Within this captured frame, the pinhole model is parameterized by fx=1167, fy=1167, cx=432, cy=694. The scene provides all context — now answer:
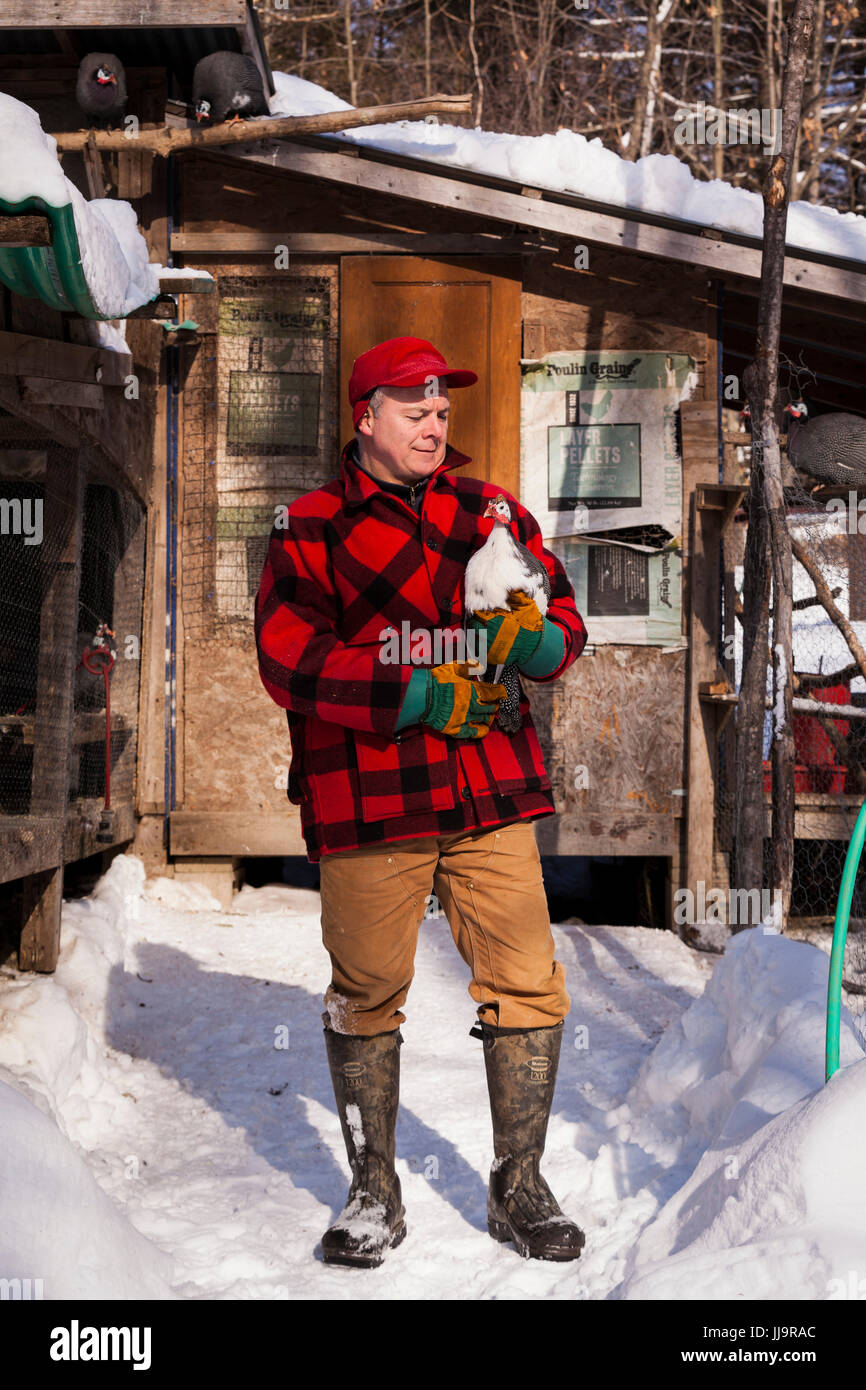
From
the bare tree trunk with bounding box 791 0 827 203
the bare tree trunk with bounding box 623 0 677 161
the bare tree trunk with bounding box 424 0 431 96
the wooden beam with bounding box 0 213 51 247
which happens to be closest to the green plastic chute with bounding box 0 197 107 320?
the wooden beam with bounding box 0 213 51 247

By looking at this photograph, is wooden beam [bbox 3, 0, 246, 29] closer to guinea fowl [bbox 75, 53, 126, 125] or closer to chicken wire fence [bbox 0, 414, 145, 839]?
guinea fowl [bbox 75, 53, 126, 125]

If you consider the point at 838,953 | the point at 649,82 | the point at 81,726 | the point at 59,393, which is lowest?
the point at 838,953

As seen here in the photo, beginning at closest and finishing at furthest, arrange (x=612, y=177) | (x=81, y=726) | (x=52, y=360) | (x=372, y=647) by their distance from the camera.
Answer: (x=372, y=647) → (x=52, y=360) → (x=81, y=726) → (x=612, y=177)

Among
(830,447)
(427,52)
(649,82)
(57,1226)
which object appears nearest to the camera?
(57,1226)

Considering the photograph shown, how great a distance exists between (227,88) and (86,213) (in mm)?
3511

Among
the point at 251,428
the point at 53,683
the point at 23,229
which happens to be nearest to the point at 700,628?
the point at 251,428

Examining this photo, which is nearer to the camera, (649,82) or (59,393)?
(59,393)

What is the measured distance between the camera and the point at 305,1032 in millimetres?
4766

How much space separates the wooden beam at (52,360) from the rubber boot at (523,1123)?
2614 mm

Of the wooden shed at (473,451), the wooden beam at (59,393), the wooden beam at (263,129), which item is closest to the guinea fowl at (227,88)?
the wooden beam at (263,129)

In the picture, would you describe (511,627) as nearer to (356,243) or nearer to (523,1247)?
(523,1247)

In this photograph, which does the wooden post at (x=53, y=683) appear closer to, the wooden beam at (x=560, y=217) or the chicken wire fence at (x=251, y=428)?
the chicken wire fence at (x=251, y=428)

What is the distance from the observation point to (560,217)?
21.3 feet

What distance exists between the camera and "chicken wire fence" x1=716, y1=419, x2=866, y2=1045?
620 cm
